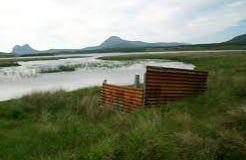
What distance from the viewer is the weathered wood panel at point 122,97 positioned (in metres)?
12.9

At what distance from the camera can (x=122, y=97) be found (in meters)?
13.8

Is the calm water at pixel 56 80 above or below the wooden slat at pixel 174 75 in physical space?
below

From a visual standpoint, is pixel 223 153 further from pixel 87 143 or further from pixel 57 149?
pixel 57 149

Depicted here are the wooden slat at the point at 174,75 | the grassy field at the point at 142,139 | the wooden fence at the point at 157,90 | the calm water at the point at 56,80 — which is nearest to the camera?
the grassy field at the point at 142,139

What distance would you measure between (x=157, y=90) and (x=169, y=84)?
79 cm

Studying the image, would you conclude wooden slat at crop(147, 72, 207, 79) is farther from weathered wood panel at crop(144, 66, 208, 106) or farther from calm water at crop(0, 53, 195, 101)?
calm water at crop(0, 53, 195, 101)

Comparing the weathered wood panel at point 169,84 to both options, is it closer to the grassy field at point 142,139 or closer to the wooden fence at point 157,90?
the wooden fence at point 157,90

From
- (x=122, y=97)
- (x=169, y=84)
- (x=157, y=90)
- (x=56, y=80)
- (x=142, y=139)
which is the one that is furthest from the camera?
(x=56, y=80)

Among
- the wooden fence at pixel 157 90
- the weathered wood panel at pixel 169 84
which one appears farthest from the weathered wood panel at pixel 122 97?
the weathered wood panel at pixel 169 84

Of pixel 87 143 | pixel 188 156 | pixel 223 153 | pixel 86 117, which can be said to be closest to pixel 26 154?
pixel 87 143

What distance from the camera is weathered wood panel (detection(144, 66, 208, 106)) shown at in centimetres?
1288

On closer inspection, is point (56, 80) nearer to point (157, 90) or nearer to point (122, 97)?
point (122, 97)

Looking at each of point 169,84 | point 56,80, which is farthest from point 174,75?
point 56,80

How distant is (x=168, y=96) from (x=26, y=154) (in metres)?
7.35
